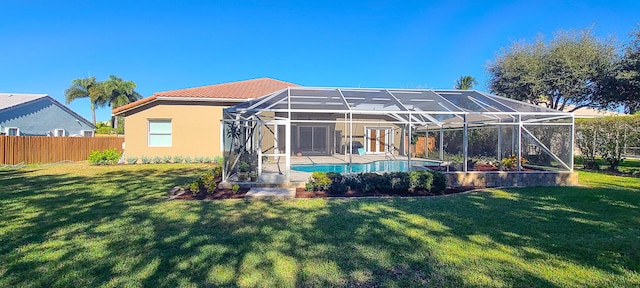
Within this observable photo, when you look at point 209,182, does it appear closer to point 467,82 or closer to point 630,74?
point 630,74

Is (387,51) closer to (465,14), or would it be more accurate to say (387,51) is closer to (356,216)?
(465,14)

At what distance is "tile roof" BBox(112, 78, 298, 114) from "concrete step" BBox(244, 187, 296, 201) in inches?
359

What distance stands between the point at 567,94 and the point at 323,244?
65.2ft

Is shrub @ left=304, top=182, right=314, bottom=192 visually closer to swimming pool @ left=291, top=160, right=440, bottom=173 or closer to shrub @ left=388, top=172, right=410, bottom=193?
shrub @ left=388, top=172, right=410, bottom=193

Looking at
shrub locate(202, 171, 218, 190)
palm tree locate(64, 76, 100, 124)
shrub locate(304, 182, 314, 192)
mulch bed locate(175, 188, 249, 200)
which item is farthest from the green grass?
palm tree locate(64, 76, 100, 124)

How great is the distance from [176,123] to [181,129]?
0.41 meters

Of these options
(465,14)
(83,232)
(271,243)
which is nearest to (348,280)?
(271,243)

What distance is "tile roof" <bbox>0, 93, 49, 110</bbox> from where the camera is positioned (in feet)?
64.1

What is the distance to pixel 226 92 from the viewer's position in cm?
1730

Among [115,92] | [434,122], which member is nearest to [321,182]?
[434,122]

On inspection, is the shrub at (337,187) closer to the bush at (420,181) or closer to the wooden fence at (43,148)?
the bush at (420,181)

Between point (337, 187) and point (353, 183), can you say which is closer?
point (337, 187)

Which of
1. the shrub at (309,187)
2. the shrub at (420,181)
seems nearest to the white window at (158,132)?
the shrub at (309,187)

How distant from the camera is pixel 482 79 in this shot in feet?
70.1
